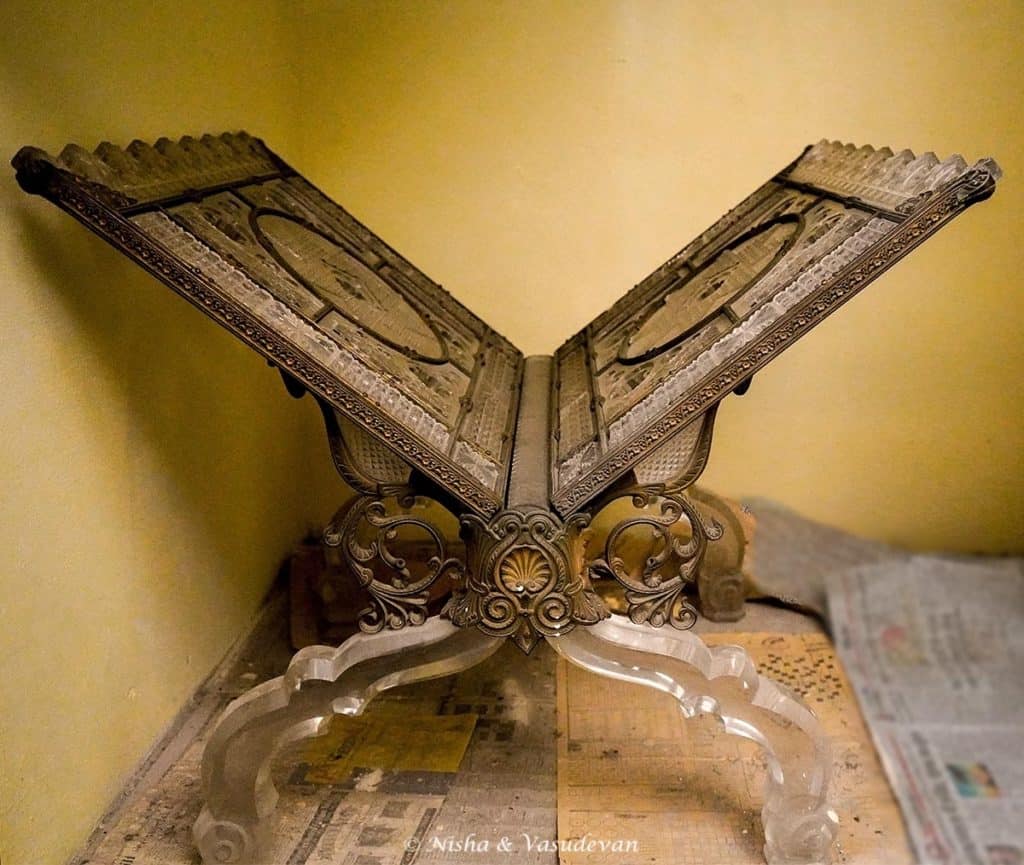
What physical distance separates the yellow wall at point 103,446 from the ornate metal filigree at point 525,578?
2.01 ft

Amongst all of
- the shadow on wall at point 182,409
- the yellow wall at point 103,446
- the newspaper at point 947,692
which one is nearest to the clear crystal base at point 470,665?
the yellow wall at point 103,446

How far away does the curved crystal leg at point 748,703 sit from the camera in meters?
1.55

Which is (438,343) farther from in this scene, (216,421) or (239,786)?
(239,786)

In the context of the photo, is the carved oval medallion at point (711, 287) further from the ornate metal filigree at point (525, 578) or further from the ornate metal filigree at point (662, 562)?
the ornate metal filigree at point (525, 578)

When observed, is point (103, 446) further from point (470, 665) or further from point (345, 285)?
point (470, 665)

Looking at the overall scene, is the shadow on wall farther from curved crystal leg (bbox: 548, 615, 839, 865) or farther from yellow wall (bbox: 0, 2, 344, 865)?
curved crystal leg (bbox: 548, 615, 839, 865)

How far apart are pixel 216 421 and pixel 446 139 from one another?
2.93 feet

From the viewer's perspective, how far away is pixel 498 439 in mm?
1658

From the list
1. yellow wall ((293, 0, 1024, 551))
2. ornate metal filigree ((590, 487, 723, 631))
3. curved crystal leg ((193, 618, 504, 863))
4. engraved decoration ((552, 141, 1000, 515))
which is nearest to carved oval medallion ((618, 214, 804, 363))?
engraved decoration ((552, 141, 1000, 515))

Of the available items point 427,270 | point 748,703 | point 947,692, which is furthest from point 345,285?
point 947,692

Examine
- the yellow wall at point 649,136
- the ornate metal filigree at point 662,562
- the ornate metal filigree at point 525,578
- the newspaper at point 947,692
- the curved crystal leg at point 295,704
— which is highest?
the yellow wall at point 649,136

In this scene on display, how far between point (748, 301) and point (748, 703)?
61cm

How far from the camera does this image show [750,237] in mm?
1888

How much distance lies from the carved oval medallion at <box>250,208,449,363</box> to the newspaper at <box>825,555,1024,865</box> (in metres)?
0.93
